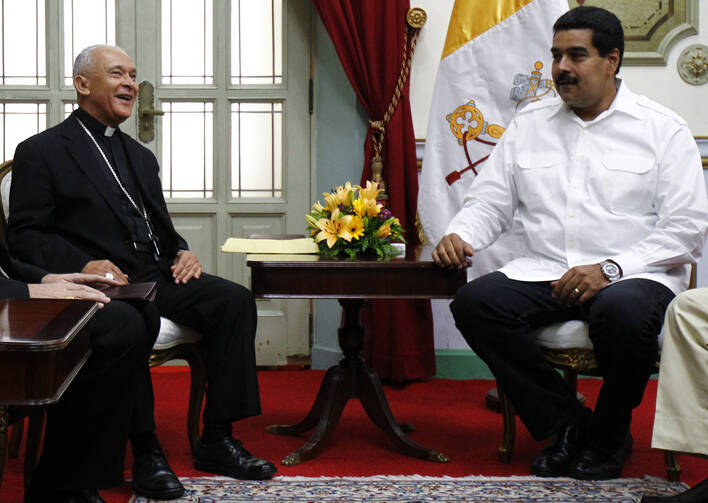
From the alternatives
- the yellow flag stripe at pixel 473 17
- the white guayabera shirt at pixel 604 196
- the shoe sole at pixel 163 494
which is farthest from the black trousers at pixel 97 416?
the yellow flag stripe at pixel 473 17

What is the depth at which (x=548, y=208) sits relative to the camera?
281 cm

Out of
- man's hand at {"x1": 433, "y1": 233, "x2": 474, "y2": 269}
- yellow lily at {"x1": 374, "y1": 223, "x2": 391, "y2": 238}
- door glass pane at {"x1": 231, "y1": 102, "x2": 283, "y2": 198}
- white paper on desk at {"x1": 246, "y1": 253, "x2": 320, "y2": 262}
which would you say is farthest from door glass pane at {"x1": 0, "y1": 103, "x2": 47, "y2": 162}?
man's hand at {"x1": 433, "y1": 233, "x2": 474, "y2": 269}

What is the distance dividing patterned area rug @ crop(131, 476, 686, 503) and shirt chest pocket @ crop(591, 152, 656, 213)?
2.77ft

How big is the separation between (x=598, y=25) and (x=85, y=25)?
2.59m

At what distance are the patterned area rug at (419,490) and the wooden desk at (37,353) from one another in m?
0.95

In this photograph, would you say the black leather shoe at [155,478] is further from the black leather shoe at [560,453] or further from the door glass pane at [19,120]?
the door glass pane at [19,120]

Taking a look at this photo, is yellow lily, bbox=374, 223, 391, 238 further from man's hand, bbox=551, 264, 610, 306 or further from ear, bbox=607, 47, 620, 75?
ear, bbox=607, 47, 620, 75

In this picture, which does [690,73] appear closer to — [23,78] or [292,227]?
[292,227]

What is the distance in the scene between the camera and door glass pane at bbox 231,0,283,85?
4.25 metres

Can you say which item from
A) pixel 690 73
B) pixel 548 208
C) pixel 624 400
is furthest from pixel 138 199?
pixel 690 73

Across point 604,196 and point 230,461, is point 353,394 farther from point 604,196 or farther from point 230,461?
point 604,196

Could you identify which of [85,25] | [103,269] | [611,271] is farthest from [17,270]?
[85,25]

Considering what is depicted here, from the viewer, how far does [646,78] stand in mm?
4043

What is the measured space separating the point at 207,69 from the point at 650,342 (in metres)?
2.67
